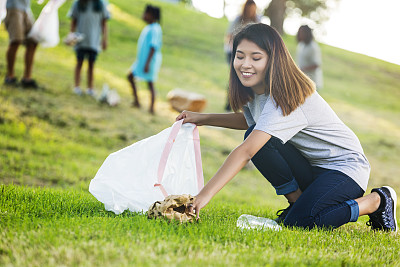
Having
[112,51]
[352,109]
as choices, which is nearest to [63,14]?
[112,51]

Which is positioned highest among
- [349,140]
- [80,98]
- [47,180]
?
[349,140]

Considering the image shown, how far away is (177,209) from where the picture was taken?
2658 mm

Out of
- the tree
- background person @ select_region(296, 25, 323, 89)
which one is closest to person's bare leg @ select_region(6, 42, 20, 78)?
background person @ select_region(296, 25, 323, 89)

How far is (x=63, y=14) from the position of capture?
16828 mm

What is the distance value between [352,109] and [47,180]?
1232cm

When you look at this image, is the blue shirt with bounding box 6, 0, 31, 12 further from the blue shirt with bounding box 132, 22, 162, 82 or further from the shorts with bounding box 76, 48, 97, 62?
the blue shirt with bounding box 132, 22, 162, 82

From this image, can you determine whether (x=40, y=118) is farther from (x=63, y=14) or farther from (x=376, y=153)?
(x=63, y=14)

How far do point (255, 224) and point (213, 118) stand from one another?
83cm

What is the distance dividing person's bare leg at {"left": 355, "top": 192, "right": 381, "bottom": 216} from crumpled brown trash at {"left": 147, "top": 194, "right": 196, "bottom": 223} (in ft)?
3.68

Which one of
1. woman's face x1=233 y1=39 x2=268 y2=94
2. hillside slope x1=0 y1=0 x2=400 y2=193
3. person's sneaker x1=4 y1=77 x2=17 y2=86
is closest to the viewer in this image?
woman's face x1=233 y1=39 x2=268 y2=94

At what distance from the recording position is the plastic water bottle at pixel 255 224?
274 centimetres

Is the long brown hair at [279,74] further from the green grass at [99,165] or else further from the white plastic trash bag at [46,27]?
the white plastic trash bag at [46,27]

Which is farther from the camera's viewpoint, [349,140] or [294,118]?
[349,140]

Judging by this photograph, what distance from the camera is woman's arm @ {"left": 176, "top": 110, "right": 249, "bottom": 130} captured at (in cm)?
326
